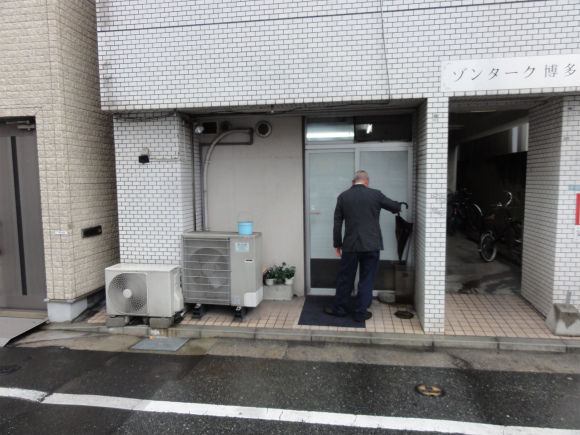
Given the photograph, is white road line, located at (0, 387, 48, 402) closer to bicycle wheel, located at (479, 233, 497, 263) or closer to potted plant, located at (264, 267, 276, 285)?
potted plant, located at (264, 267, 276, 285)

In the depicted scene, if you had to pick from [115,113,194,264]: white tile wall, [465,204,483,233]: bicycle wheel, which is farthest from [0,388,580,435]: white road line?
[465,204,483,233]: bicycle wheel

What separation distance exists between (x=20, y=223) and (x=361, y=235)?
5.30 meters

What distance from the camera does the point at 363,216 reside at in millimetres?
5758

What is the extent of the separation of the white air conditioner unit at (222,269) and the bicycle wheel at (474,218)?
25.8 feet

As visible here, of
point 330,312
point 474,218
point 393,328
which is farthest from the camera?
point 474,218

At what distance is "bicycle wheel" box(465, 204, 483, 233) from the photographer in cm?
1135

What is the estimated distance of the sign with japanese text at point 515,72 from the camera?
4.94 meters

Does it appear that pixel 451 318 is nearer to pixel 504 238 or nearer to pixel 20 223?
pixel 504 238

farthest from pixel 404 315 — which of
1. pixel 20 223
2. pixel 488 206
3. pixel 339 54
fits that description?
pixel 488 206

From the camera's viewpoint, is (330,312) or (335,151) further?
(335,151)

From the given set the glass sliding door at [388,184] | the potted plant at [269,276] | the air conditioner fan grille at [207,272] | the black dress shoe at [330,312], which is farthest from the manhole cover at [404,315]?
the air conditioner fan grille at [207,272]

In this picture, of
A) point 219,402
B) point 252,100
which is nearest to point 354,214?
point 252,100

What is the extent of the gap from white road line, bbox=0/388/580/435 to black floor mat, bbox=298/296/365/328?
6.53 ft

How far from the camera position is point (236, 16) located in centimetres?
554
